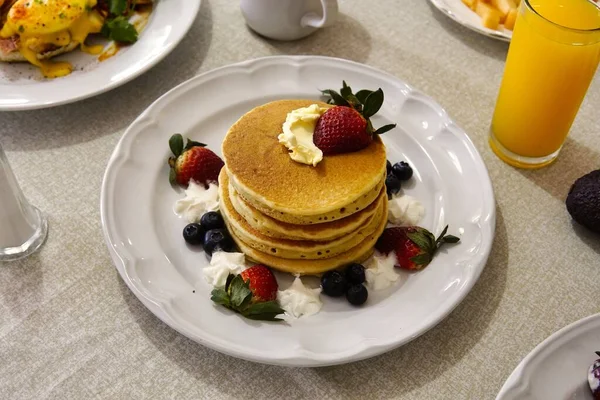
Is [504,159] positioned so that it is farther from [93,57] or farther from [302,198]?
[93,57]

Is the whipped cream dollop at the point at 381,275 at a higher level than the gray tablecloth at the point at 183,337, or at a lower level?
higher

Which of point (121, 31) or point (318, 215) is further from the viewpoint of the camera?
point (121, 31)

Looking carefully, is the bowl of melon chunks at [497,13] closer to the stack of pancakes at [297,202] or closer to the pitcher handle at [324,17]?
the pitcher handle at [324,17]

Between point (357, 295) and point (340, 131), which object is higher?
point (340, 131)

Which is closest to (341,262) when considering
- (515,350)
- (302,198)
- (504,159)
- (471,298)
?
(302,198)

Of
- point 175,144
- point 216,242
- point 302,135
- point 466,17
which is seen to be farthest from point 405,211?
point 466,17

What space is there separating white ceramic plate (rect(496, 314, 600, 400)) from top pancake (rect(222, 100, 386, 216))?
0.46 m

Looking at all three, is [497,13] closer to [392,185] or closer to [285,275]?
[392,185]

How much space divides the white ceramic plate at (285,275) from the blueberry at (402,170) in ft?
0.13

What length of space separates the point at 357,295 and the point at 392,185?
35 cm

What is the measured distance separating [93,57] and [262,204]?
35.0 inches

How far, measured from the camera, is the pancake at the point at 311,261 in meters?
1.38

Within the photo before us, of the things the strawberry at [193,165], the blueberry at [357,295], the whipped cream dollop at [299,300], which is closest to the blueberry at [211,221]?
the strawberry at [193,165]

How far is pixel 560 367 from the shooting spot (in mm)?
1208
